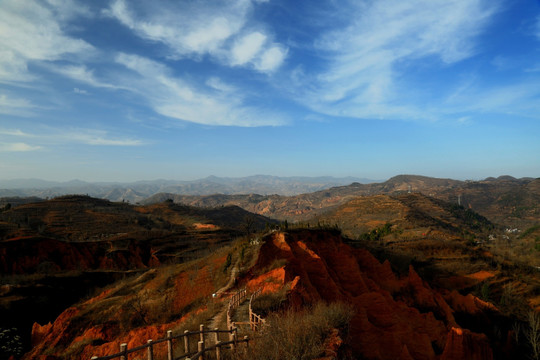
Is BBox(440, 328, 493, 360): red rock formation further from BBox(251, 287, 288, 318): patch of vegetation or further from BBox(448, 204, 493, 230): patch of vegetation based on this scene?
BBox(448, 204, 493, 230): patch of vegetation

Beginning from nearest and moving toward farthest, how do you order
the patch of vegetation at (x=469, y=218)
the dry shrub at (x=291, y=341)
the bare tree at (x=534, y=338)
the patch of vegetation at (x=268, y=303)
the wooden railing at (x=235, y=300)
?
the dry shrub at (x=291, y=341) < the patch of vegetation at (x=268, y=303) < the wooden railing at (x=235, y=300) < the bare tree at (x=534, y=338) < the patch of vegetation at (x=469, y=218)

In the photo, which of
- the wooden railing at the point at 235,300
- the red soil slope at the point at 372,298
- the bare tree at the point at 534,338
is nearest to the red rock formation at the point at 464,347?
the red soil slope at the point at 372,298

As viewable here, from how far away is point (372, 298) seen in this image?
2592 cm

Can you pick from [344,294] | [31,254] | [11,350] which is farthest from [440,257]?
[31,254]

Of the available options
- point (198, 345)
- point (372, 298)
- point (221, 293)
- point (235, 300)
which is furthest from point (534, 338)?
point (198, 345)

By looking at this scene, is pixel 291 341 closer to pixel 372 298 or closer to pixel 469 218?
pixel 372 298

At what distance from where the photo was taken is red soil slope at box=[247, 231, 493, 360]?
19.5 meters

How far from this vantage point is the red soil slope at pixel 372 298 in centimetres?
1955

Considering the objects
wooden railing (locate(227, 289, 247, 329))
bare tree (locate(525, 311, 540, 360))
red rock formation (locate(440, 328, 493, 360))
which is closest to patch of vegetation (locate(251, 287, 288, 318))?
wooden railing (locate(227, 289, 247, 329))

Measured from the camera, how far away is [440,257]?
49312mm

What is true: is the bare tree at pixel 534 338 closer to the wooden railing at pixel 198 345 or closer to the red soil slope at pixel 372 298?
the red soil slope at pixel 372 298

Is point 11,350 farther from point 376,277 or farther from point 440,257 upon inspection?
point 440,257

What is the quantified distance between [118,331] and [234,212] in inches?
4779

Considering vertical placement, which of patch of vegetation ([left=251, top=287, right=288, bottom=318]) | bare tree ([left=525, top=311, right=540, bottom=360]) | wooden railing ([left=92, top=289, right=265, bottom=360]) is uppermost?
wooden railing ([left=92, top=289, right=265, bottom=360])
